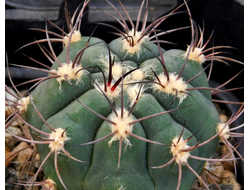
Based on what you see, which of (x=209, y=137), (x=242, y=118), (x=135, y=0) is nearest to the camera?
(x=209, y=137)

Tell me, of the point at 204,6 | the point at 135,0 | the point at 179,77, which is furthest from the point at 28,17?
the point at 179,77

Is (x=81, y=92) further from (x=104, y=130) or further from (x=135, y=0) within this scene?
(x=135, y=0)

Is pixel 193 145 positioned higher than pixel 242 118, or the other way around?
pixel 242 118

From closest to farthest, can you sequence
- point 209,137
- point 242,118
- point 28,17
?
point 209,137 < point 242,118 < point 28,17

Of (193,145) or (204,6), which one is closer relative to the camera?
(193,145)
